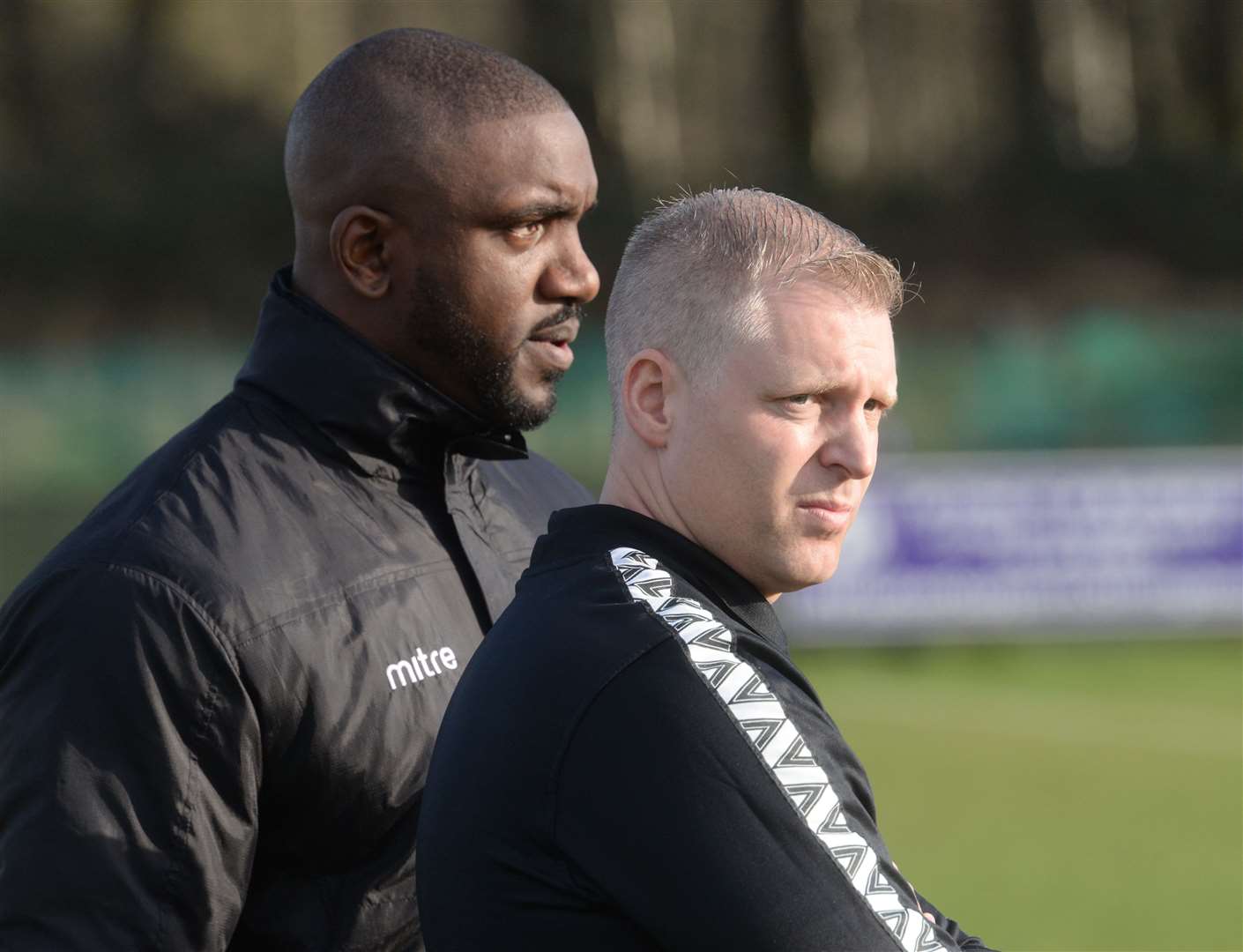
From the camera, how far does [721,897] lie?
5.47 ft

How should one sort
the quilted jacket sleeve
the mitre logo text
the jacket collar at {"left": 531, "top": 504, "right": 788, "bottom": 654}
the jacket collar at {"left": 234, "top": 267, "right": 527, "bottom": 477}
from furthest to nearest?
the jacket collar at {"left": 234, "top": 267, "right": 527, "bottom": 477} → the mitre logo text → the quilted jacket sleeve → the jacket collar at {"left": 531, "top": 504, "right": 788, "bottom": 654}

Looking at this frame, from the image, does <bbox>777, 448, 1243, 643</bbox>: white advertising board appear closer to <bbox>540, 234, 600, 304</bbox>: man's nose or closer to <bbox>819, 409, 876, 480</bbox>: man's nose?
<bbox>540, 234, 600, 304</bbox>: man's nose

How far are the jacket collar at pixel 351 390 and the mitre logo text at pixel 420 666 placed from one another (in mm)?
326

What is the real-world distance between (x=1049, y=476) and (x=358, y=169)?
10.00 m

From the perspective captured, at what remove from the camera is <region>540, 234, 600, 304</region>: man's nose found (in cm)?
284

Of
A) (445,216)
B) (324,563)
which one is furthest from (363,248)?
(324,563)

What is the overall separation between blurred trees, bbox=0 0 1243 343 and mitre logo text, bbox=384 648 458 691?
19009mm

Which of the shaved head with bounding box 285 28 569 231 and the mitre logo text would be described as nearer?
the mitre logo text

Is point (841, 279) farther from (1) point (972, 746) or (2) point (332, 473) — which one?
(1) point (972, 746)

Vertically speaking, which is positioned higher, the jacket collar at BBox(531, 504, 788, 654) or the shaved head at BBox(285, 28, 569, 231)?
the shaved head at BBox(285, 28, 569, 231)

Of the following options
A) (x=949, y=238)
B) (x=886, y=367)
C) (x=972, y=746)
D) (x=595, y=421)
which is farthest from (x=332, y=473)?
(x=949, y=238)

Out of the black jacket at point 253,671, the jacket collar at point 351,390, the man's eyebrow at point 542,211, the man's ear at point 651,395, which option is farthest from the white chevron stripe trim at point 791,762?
the man's eyebrow at point 542,211

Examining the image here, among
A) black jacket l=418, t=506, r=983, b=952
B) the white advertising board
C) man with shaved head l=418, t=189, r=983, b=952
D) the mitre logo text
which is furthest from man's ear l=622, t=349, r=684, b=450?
the white advertising board

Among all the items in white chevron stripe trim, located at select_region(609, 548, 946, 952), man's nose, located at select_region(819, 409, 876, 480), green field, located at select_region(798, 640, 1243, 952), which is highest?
man's nose, located at select_region(819, 409, 876, 480)
